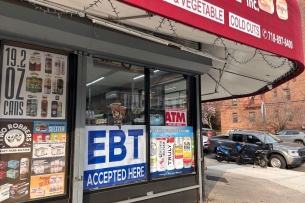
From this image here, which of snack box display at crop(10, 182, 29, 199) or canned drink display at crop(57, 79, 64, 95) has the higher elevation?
canned drink display at crop(57, 79, 64, 95)

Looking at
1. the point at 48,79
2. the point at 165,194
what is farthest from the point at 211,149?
the point at 48,79

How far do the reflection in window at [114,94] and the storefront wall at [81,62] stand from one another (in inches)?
4.6

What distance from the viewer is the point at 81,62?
157 inches

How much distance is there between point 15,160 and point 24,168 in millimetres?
162

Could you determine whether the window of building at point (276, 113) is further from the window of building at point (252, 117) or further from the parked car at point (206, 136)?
the parked car at point (206, 136)

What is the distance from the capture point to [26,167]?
134 inches

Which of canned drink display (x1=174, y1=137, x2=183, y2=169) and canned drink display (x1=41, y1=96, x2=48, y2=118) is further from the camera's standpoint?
canned drink display (x1=174, y1=137, x2=183, y2=169)

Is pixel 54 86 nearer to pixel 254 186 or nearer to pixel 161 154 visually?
pixel 161 154

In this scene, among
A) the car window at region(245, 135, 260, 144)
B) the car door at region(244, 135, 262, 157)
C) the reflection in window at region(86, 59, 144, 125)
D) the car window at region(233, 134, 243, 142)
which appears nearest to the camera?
the reflection in window at region(86, 59, 144, 125)

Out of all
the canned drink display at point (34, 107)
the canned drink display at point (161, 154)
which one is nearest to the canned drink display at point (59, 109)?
the canned drink display at point (34, 107)

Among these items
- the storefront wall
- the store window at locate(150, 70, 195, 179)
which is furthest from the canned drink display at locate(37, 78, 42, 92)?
the store window at locate(150, 70, 195, 179)

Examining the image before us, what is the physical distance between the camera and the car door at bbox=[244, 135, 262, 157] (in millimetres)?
11359

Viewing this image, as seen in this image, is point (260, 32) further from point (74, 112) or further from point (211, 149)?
point (211, 149)

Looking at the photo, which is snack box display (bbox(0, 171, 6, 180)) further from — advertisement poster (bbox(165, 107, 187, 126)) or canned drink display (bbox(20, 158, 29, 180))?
advertisement poster (bbox(165, 107, 187, 126))
